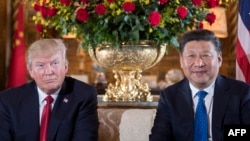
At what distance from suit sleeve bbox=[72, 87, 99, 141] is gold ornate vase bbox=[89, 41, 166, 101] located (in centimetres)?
53

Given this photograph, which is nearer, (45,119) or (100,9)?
(45,119)

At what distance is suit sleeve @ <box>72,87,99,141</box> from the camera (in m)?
2.18

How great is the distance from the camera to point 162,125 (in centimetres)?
215

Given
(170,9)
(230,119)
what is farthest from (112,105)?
(230,119)

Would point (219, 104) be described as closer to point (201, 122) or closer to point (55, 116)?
point (201, 122)

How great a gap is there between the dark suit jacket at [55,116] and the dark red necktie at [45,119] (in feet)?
0.07

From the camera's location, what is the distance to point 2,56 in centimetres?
497

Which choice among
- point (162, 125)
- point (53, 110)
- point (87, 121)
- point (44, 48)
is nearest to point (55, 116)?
point (53, 110)

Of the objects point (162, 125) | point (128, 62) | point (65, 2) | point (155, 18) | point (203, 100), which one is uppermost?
point (65, 2)

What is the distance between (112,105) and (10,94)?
2.23 feet

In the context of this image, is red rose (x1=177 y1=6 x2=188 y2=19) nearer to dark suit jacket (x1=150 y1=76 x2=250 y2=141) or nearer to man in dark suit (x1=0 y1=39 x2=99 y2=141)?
dark suit jacket (x1=150 y1=76 x2=250 y2=141)

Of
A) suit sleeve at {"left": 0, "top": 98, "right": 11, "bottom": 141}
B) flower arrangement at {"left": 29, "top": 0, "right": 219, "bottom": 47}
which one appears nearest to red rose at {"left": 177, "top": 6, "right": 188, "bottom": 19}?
flower arrangement at {"left": 29, "top": 0, "right": 219, "bottom": 47}

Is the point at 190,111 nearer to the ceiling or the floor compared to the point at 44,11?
nearer to the floor

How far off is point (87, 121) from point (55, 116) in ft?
0.46
